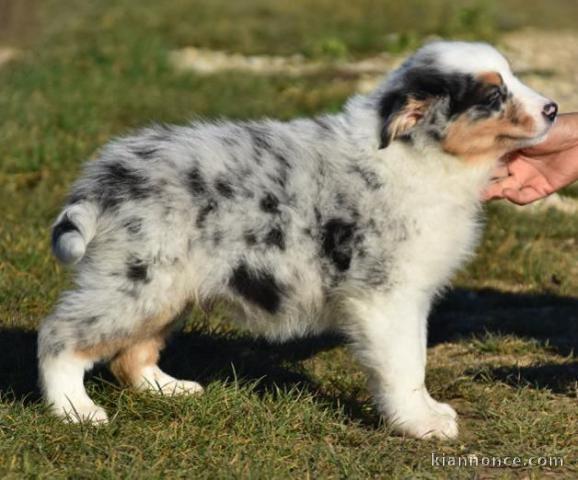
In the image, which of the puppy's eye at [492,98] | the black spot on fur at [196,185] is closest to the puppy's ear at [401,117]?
the puppy's eye at [492,98]

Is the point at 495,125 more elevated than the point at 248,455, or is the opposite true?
the point at 495,125

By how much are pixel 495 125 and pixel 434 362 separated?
1533 millimetres

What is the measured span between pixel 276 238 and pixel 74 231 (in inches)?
31.5

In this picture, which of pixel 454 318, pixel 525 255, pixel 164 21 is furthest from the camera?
pixel 164 21

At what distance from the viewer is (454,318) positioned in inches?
271

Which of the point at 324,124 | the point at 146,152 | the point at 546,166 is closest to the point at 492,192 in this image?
the point at 546,166

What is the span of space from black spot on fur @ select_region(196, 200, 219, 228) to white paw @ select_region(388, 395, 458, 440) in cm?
110

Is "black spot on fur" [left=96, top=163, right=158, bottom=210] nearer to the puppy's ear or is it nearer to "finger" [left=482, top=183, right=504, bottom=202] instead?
the puppy's ear

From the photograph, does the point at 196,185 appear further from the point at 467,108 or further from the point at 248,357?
the point at 248,357

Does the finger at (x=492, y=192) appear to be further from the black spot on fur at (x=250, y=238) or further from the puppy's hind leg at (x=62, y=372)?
the puppy's hind leg at (x=62, y=372)

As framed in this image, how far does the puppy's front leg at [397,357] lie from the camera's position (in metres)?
4.92

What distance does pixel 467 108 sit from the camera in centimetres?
498

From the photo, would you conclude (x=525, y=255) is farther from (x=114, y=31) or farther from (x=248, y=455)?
(x=114, y=31)

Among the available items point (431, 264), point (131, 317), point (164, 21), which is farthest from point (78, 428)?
point (164, 21)
